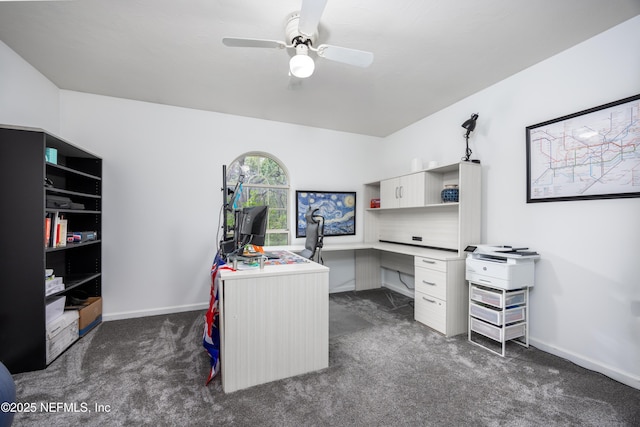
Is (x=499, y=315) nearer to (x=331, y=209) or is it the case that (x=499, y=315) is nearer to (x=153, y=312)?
(x=331, y=209)

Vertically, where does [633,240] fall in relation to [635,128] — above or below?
below

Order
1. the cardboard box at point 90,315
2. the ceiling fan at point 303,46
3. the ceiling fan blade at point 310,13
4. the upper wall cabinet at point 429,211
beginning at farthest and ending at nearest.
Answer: the upper wall cabinet at point 429,211, the cardboard box at point 90,315, the ceiling fan at point 303,46, the ceiling fan blade at point 310,13

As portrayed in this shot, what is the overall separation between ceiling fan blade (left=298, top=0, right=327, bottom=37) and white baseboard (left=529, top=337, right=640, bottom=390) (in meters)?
3.22

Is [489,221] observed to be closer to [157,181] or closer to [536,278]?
[536,278]

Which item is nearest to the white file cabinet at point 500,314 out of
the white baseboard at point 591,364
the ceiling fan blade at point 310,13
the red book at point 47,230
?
the white baseboard at point 591,364

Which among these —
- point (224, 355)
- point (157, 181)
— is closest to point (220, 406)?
point (224, 355)

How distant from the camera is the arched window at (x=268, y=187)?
12.9ft

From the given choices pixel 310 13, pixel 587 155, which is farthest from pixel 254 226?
pixel 587 155

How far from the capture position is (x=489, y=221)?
9.55 feet

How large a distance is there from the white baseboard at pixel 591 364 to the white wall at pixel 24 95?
5120mm

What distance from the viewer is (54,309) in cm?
235

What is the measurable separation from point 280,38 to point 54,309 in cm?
305

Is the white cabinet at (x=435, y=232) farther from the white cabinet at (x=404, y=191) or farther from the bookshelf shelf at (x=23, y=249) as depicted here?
the bookshelf shelf at (x=23, y=249)

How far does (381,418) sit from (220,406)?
1.02m
